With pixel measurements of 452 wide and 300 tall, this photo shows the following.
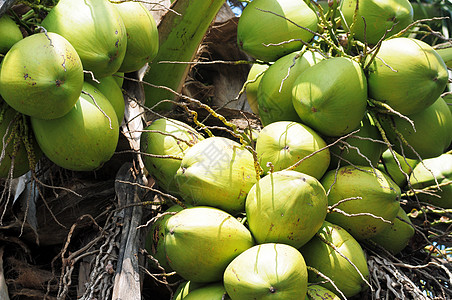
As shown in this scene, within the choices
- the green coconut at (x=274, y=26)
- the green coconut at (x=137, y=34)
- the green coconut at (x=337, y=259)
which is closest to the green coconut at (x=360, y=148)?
the green coconut at (x=337, y=259)

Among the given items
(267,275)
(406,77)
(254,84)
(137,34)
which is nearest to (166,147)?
(137,34)

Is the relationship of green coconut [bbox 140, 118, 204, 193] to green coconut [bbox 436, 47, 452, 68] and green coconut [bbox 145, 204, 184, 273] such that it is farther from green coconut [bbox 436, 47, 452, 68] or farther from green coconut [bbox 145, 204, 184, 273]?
green coconut [bbox 436, 47, 452, 68]

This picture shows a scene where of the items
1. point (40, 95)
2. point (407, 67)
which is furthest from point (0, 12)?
point (407, 67)

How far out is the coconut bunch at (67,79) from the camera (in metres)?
1.21

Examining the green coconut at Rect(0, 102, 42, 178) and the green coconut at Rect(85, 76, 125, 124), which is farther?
the green coconut at Rect(85, 76, 125, 124)

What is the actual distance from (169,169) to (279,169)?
345mm

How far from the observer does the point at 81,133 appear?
133 centimetres

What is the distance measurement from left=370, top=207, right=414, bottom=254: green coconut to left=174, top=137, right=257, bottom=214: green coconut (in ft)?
1.57

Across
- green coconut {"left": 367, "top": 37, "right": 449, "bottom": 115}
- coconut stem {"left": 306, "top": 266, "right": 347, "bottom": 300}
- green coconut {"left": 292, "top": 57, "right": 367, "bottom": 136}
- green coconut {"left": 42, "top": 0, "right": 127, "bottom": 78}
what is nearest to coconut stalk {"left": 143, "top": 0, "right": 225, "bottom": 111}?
Answer: green coconut {"left": 42, "top": 0, "right": 127, "bottom": 78}

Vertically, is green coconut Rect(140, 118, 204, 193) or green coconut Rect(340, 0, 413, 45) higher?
green coconut Rect(340, 0, 413, 45)

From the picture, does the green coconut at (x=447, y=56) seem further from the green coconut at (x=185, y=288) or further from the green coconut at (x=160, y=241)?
the green coconut at (x=185, y=288)

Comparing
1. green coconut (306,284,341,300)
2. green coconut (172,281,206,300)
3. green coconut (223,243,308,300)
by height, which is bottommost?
green coconut (172,281,206,300)

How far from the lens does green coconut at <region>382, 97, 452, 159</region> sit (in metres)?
1.62

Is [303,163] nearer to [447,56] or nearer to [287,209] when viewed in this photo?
[287,209]
